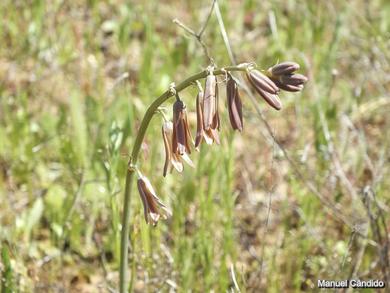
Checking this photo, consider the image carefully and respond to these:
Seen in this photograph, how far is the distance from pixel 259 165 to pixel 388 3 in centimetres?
194

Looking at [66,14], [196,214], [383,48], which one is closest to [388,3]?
[383,48]

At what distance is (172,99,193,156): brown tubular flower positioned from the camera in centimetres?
174

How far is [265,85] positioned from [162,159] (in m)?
1.95

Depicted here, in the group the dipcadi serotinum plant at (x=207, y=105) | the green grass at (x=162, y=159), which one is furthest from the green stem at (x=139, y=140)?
the green grass at (x=162, y=159)

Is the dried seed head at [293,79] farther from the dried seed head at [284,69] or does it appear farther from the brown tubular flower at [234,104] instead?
the brown tubular flower at [234,104]

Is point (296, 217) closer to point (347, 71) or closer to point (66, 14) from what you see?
point (347, 71)

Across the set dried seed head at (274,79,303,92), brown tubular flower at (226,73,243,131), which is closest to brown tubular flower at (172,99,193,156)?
brown tubular flower at (226,73,243,131)

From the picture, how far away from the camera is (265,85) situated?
5.44 feet

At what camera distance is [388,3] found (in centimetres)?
493

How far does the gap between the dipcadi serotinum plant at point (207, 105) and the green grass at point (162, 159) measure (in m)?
0.21

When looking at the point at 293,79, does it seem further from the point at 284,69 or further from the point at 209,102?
the point at 209,102

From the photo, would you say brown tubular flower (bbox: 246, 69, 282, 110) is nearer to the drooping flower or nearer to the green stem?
the green stem

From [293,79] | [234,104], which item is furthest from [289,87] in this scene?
[234,104]

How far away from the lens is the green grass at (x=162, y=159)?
2.75 meters
